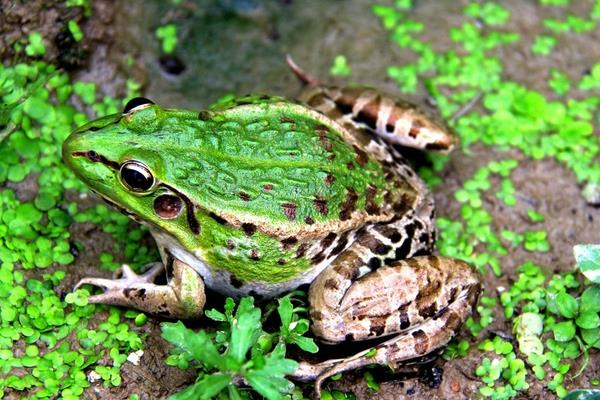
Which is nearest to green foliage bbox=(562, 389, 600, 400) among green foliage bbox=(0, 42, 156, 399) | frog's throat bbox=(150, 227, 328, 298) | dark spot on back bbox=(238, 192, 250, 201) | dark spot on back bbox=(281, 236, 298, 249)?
frog's throat bbox=(150, 227, 328, 298)

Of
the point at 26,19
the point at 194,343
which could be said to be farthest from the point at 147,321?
the point at 26,19

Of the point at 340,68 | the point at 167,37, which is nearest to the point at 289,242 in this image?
the point at 340,68

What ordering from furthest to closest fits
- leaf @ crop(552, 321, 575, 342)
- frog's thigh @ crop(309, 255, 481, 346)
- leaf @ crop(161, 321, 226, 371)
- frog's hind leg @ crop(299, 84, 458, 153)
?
frog's hind leg @ crop(299, 84, 458, 153) → leaf @ crop(552, 321, 575, 342) → frog's thigh @ crop(309, 255, 481, 346) → leaf @ crop(161, 321, 226, 371)

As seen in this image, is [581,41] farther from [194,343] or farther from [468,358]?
[194,343]

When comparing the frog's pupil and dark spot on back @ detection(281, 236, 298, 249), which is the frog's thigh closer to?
dark spot on back @ detection(281, 236, 298, 249)

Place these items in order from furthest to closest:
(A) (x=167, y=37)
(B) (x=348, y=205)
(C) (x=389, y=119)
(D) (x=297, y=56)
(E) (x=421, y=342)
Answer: (D) (x=297, y=56), (A) (x=167, y=37), (C) (x=389, y=119), (B) (x=348, y=205), (E) (x=421, y=342)

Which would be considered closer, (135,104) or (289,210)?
(289,210)

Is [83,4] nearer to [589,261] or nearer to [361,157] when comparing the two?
[361,157]
